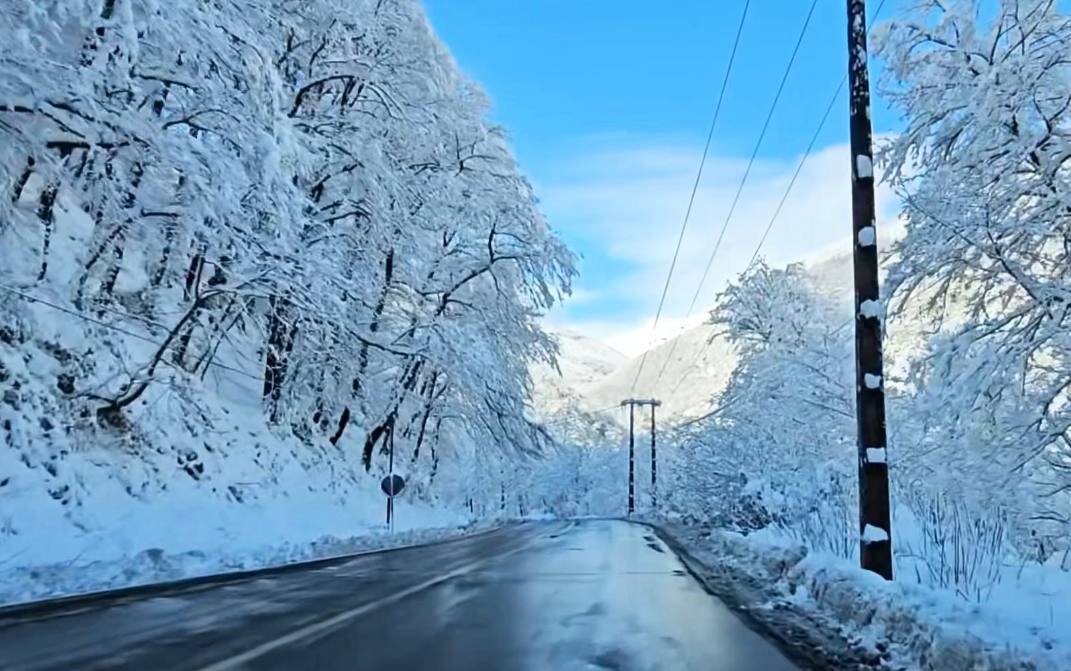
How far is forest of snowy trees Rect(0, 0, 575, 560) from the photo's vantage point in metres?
11.4

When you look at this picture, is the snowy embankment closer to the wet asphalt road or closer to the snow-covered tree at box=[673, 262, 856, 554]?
the wet asphalt road

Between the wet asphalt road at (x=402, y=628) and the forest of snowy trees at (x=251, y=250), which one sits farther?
the forest of snowy trees at (x=251, y=250)

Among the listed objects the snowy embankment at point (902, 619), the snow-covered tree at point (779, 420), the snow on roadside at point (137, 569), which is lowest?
the snow on roadside at point (137, 569)

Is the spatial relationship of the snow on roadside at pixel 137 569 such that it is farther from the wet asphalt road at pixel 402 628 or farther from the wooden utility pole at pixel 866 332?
the wooden utility pole at pixel 866 332

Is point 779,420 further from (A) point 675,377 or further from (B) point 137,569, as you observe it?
(A) point 675,377

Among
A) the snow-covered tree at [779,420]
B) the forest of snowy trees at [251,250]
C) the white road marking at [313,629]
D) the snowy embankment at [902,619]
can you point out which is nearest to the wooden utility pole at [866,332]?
the snowy embankment at [902,619]

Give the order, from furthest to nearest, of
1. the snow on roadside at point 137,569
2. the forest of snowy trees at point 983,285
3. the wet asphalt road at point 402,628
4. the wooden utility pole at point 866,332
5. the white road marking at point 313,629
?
the forest of snowy trees at point 983,285 → the snow on roadside at point 137,569 → the wooden utility pole at point 866,332 → the wet asphalt road at point 402,628 → the white road marking at point 313,629

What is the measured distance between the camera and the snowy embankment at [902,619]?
198 inches

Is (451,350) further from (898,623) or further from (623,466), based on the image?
(623,466)

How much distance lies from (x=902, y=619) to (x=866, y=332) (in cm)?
400

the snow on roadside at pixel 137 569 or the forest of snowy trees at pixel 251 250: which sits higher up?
the forest of snowy trees at pixel 251 250

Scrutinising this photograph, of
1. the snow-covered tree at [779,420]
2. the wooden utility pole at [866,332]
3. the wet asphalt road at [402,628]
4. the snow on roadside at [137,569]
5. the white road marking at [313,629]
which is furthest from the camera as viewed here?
the snow-covered tree at [779,420]

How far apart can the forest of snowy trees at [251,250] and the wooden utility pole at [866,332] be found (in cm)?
800

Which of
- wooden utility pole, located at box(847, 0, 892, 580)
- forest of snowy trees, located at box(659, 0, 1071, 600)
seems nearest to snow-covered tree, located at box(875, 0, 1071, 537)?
forest of snowy trees, located at box(659, 0, 1071, 600)
